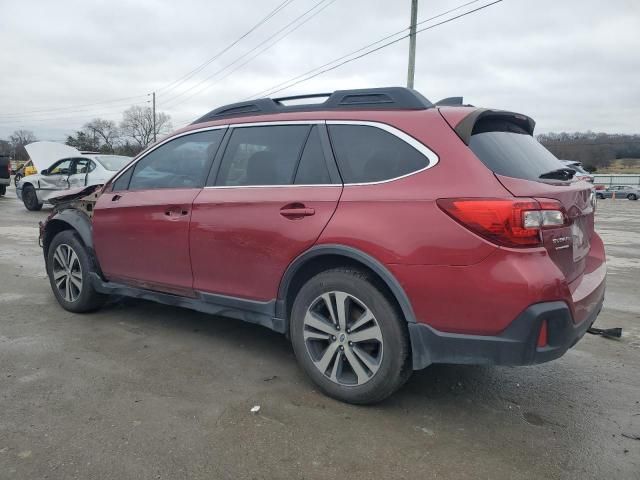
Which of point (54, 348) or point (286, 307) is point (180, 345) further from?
point (286, 307)

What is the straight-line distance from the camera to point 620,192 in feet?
151

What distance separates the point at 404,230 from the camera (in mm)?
2762

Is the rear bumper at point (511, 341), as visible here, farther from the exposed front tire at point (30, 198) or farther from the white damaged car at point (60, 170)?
the exposed front tire at point (30, 198)

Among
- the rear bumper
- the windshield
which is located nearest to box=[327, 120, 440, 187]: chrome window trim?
the rear bumper

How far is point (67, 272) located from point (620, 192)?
50194 millimetres

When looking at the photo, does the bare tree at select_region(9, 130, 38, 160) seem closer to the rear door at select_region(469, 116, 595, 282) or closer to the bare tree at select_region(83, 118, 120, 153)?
the bare tree at select_region(83, 118, 120, 153)

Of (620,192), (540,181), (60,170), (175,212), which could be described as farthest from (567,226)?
(620,192)

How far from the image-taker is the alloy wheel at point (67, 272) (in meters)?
4.77

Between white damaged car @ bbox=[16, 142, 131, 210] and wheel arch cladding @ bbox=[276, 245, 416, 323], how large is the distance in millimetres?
9842

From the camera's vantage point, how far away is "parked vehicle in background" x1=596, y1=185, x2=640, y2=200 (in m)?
44.3

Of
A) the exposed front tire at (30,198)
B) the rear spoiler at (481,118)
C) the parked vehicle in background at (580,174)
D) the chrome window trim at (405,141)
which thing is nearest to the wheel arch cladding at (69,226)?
the chrome window trim at (405,141)

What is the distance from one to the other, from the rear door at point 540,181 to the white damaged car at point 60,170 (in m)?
10.6

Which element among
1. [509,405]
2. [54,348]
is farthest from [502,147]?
[54,348]

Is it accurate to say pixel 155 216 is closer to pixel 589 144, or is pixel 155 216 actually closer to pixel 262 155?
pixel 262 155
